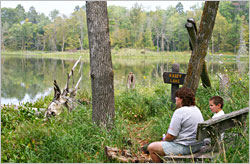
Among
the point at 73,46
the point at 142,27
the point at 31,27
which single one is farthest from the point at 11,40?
the point at 142,27

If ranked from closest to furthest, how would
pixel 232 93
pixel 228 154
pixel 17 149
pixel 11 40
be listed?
pixel 228 154 < pixel 17 149 < pixel 232 93 < pixel 11 40

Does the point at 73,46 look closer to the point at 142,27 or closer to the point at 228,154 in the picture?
the point at 142,27

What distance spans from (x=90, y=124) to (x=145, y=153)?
111 cm

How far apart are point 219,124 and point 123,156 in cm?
138

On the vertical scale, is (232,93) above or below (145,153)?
above

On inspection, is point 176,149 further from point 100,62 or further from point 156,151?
point 100,62

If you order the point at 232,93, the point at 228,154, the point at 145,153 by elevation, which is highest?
the point at 232,93

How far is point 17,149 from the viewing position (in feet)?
13.2

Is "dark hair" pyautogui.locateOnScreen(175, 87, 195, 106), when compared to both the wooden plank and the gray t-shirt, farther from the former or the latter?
the wooden plank

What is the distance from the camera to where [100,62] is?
4.48 metres

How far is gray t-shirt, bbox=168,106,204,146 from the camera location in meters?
3.44

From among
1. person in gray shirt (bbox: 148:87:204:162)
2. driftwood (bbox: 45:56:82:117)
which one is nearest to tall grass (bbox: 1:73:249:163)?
person in gray shirt (bbox: 148:87:204:162)

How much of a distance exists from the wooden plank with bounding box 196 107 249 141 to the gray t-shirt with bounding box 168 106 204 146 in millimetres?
253

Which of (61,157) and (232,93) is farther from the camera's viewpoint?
(232,93)
